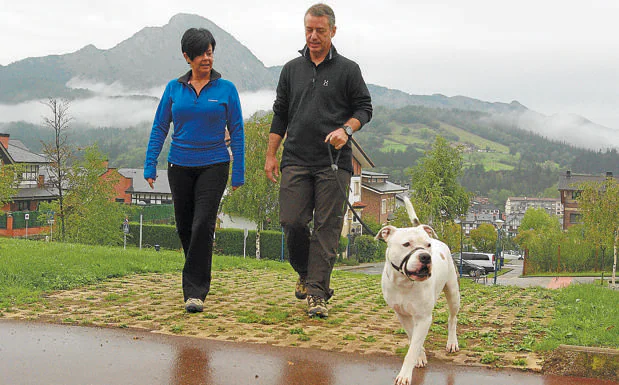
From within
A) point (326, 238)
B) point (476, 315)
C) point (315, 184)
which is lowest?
point (476, 315)

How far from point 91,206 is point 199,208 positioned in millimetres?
30898

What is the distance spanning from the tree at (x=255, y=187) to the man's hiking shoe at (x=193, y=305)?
32714mm

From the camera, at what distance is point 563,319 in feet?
19.8

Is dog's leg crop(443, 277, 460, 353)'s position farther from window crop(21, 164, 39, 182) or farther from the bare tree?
window crop(21, 164, 39, 182)

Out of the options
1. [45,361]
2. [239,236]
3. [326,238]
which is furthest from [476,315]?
[239,236]

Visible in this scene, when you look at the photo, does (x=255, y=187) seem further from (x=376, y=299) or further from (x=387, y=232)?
(x=387, y=232)

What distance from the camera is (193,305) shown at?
5.80 m

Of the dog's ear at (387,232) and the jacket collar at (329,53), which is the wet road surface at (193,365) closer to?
the dog's ear at (387,232)

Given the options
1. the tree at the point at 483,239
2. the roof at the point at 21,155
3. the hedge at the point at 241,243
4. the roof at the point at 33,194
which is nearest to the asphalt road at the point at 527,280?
the hedge at the point at 241,243

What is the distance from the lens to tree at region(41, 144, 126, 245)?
3462cm

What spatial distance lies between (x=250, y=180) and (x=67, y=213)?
35.7 feet

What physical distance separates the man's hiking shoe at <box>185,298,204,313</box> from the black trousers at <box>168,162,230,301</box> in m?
0.13

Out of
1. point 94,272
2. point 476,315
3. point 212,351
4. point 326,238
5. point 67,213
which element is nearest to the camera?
point 212,351

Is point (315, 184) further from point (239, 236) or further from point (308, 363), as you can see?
point (239, 236)
